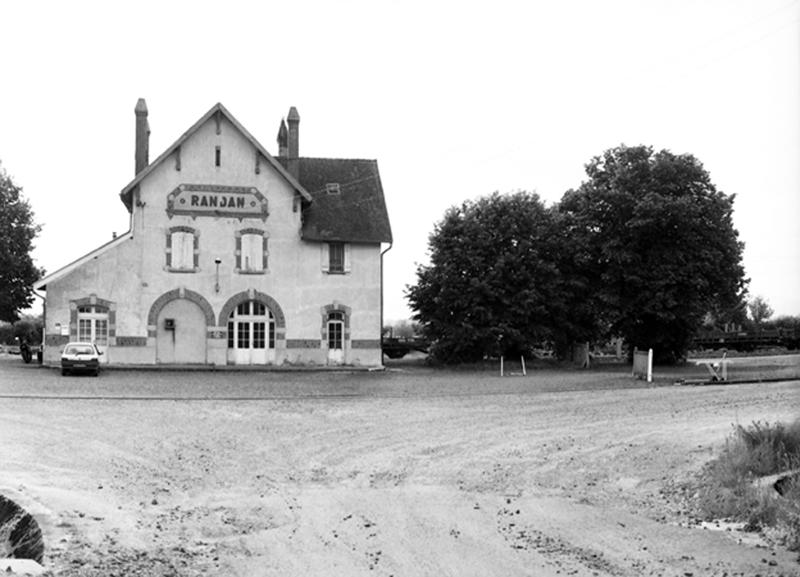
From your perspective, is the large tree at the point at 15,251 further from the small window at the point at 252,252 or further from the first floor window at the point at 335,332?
the first floor window at the point at 335,332

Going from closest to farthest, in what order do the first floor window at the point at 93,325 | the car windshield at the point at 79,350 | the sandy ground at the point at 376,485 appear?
the sandy ground at the point at 376,485, the car windshield at the point at 79,350, the first floor window at the point at 93,325

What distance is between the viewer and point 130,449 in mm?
16000

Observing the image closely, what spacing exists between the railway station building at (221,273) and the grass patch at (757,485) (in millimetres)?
29032

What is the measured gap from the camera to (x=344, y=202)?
4475 centimetres

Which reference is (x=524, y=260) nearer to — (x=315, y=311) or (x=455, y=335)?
(x=455, y=335)

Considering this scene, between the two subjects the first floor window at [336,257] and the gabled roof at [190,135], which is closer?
the gabled roof at [190,135]

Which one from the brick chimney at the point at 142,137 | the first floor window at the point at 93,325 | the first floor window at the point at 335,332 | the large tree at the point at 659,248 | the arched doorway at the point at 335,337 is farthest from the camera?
the large tree at the point at 659,248

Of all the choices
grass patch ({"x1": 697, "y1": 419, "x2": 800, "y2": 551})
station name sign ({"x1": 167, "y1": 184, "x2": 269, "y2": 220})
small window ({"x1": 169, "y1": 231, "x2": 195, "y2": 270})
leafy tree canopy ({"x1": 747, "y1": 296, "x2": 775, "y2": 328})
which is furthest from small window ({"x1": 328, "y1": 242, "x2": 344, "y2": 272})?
leafy tree canopy ({"x1": 747, "y1": 296, "x2": 775, "y2": 328})

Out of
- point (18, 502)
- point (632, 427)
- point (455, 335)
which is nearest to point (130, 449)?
point (18, 502)

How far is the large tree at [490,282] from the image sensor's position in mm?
44438

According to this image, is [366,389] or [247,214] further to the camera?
[247,214]

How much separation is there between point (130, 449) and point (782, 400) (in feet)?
52.2

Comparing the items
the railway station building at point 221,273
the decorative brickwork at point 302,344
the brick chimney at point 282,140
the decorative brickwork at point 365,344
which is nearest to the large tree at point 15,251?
the railway station building at point 221,273

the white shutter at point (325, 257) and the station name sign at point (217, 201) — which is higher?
the station name sign at point (217, 201)
